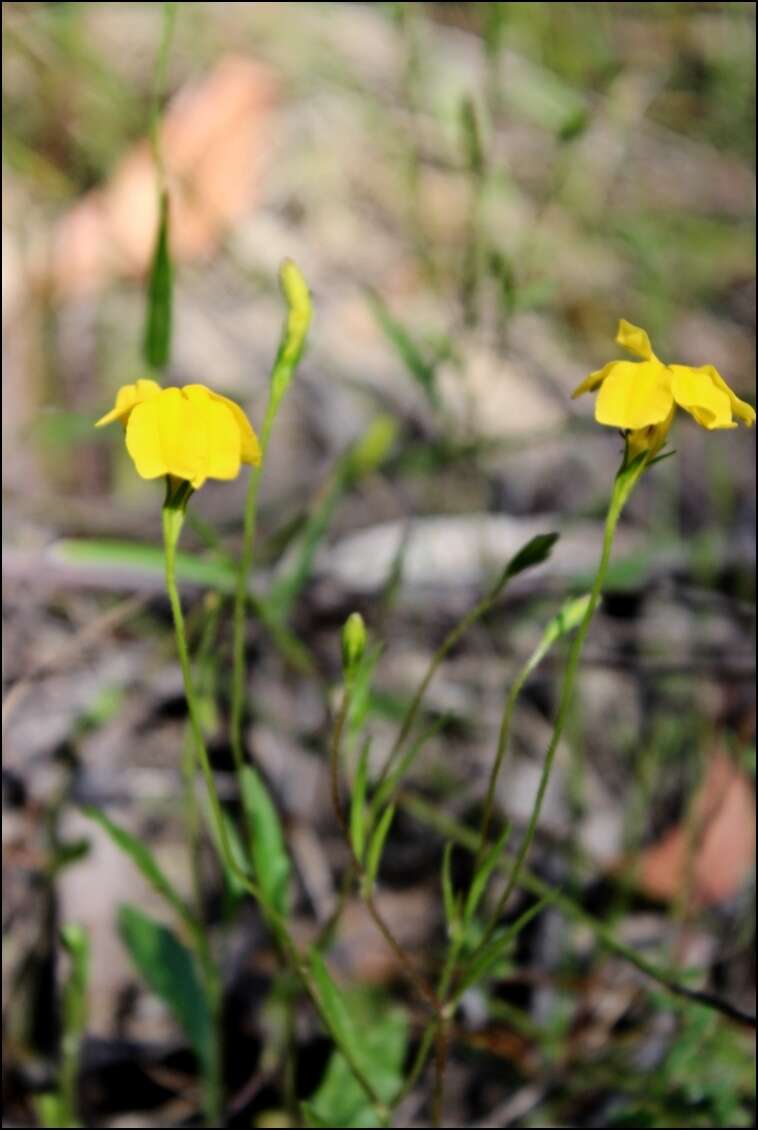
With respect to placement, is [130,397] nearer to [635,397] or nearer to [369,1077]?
[635,397]

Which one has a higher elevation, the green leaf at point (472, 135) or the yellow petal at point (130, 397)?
the green leaf at point (472, 135)

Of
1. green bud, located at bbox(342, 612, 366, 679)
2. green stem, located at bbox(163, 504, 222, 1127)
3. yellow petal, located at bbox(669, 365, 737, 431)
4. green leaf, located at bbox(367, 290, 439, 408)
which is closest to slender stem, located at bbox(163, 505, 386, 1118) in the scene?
green stem, located at bbox(163, 504, 222, 1127)

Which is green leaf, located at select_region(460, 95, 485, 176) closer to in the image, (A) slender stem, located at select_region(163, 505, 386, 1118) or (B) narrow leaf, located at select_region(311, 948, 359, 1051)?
(A) slender stem, located at select_region(163, 505, 386, 1118)

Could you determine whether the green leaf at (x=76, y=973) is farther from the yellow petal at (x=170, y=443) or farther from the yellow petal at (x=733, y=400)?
the yellow petal at (x=733, y=400)

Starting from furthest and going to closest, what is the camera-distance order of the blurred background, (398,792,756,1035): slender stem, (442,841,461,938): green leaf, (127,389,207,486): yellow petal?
the blurred background < (398,792,756,1035): slender stem < (442,841,461,938): green leaf < (127,389,207,486): yellow petal

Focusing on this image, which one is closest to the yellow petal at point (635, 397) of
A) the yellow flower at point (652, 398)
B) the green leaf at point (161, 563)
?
the yellow flower at point (652, 398)

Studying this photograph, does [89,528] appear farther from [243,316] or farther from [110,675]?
[243,316]
